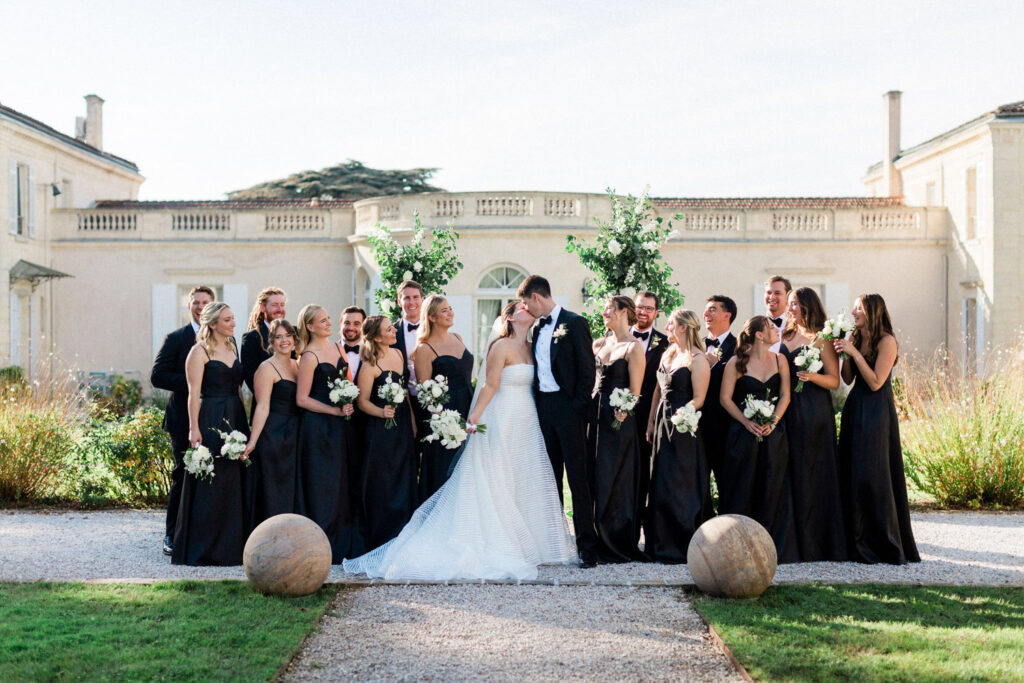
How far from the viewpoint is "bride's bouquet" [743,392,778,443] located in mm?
7379

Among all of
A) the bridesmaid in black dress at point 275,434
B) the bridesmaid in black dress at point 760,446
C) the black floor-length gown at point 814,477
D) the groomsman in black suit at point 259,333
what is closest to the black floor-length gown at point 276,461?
the bridesmaid in black dress at point 275,434

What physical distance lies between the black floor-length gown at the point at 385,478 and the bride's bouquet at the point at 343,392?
0.27 metres

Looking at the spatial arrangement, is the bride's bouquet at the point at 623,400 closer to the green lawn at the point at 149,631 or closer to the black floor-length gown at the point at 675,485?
the black floor-length gown at the point at 675,485

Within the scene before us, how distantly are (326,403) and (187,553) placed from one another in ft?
5.02

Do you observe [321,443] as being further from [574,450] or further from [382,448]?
[574,450]

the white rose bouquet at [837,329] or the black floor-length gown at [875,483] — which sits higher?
the white rose bouquet at [837,329]

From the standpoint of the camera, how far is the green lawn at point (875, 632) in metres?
5.00

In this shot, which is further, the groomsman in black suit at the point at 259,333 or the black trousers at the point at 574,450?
the groomsman in black suit at the point at 259,333

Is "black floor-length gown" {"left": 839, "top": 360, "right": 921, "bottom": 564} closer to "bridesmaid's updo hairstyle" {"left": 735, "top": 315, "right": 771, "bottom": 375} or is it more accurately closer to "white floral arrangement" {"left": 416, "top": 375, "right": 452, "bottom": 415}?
"bridesmaid's updo hairstyle" {"left": 735, "top": 315, "right": 771, "bottom": 375}

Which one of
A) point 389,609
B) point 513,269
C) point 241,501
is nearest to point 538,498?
point 389,609

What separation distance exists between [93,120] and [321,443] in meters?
27.0

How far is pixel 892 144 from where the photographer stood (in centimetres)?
2964

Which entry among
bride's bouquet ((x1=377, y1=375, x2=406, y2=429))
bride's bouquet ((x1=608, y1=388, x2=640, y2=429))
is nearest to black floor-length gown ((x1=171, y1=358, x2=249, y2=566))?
bride's bouquet ((x1=377, y1=375, x2=406, y2=429))

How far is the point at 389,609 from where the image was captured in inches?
244
